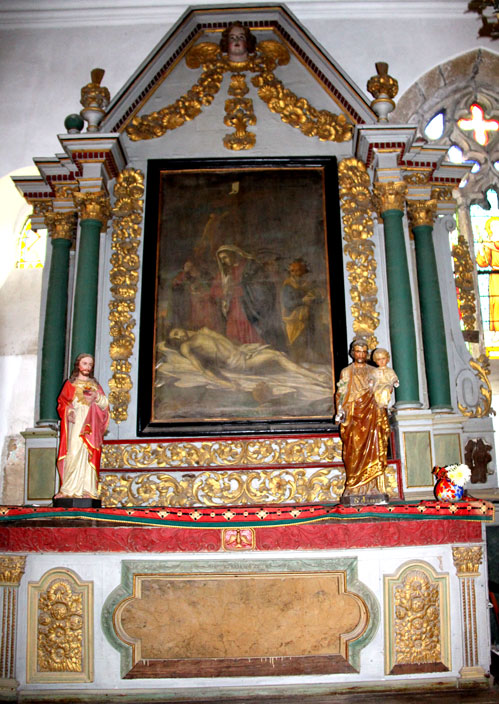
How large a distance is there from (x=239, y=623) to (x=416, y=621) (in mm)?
1153

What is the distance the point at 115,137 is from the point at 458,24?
4.64 metres

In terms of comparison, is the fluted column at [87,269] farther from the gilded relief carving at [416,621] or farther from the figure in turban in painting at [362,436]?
the gilded relief carving at [416,621]

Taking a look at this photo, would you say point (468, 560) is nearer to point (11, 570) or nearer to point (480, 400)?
point (480, 400)

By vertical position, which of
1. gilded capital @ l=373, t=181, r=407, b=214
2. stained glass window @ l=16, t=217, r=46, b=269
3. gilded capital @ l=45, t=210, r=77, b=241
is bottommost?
gilded capital @ l=45, t=210, r=77, b=241

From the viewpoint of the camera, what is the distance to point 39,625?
470 cm

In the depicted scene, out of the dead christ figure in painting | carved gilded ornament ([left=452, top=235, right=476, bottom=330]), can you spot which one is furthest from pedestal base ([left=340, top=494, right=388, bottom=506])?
carved gilded ornament ([left=452, top=235, right=476, bottom=330])

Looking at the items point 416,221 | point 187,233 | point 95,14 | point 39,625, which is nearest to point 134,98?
point 187,233

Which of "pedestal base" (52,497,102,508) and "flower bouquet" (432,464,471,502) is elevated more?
"flower bouquet" (432,464,471,502)

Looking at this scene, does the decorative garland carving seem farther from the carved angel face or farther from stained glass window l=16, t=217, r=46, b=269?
stained glass window l=16, t=217, r=46, b=269

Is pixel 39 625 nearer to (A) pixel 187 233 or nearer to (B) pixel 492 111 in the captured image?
(A) pixel 187 233

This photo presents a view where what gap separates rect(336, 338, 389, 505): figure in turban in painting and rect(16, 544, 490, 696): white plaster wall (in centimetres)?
58

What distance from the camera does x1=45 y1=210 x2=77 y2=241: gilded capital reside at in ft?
22.6

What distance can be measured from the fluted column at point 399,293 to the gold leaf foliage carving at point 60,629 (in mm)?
3101

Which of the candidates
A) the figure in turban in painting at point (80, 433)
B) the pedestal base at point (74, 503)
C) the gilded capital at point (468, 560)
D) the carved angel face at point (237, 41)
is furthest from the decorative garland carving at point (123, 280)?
the gilded capital at point (468, 560)
